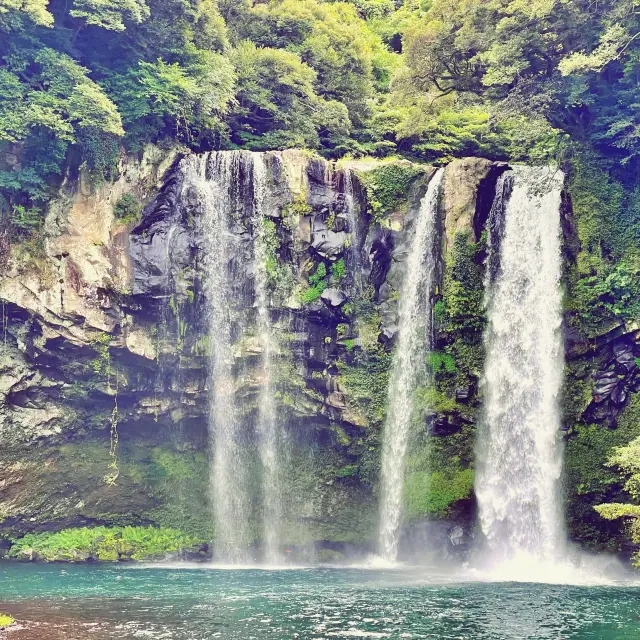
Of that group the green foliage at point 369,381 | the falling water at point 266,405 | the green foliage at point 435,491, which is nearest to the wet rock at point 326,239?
the falling water at point 266,405

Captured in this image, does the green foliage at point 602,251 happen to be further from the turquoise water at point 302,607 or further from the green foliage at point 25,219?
the green foliage at point 25,219

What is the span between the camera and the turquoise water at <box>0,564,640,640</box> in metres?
15.8

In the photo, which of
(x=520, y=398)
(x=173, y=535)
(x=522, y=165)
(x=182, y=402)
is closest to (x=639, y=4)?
(x=522, y=165)

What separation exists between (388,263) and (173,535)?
12691mm

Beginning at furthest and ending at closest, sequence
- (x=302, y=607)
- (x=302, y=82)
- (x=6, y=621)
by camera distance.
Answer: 1. (x=302, y=82)
2. (x=302, y=607)
3. (x=6, y=621)

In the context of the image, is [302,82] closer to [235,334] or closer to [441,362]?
[235,334]

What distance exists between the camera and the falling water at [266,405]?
92.3 ft

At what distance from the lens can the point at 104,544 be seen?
27891 millimetres

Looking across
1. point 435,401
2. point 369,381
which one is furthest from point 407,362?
point 435,401

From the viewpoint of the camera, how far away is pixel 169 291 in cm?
2792

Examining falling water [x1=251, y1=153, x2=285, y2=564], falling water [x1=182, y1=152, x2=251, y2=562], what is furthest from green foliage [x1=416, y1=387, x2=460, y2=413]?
falling water [x1=182, y1=152, x2=251, y2=562]

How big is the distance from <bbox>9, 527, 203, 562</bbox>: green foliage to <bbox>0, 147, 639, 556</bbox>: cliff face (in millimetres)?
486

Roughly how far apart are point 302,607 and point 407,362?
1141 cm

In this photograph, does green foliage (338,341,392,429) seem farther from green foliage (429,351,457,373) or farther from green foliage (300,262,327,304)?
green foliage (300,262,327,304)
